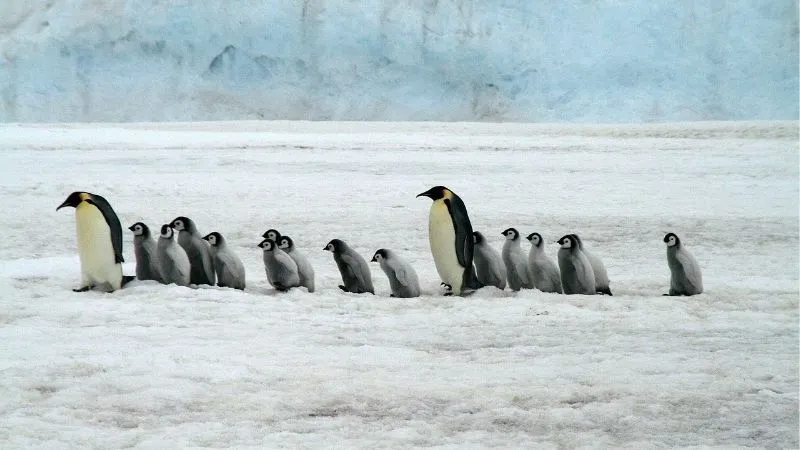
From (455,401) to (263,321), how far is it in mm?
1270

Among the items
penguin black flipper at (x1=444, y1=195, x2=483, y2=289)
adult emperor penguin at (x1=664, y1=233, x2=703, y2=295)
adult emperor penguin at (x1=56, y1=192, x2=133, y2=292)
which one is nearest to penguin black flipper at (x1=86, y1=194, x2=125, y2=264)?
adult emperor penguin at (x1=56, y1=192, x2=133, y2=292)

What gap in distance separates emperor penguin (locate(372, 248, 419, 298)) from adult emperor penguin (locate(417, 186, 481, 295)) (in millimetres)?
316

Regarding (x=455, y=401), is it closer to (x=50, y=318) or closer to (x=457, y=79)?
(x=50, y=318)

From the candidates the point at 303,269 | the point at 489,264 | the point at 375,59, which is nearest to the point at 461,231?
the point at 489,264

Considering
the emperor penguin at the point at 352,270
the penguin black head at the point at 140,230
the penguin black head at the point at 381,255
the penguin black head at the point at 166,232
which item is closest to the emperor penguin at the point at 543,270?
the penguin black head at the point at 381,255

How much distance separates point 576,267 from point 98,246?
233cm

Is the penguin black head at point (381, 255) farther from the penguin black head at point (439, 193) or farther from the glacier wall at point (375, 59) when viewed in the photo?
the glacier wall at point (375, 59)

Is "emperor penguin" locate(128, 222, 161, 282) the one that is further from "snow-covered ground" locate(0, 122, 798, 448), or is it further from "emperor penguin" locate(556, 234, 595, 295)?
"emperor penguin" locate(556, 234, 595, 295)

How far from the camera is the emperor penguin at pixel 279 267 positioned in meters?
4.74

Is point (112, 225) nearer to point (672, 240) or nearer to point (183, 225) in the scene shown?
point (183, 225)

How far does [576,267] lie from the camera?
490 cm

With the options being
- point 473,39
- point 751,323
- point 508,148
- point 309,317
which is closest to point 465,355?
point 309,317

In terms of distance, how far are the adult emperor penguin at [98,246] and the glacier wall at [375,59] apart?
13.2 metres

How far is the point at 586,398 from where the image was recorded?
307 centimetres
